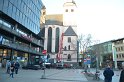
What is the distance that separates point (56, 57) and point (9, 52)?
49.5 metres

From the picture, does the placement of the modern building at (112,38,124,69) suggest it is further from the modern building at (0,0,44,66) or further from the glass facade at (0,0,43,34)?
the modern building at (0,0,44,66)

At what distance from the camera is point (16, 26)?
2109 inches

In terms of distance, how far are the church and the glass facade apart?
30.5 m

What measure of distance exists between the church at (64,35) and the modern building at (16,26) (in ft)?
111

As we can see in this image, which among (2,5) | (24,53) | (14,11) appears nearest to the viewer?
(2,5)

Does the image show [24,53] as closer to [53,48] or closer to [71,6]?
[53,48]

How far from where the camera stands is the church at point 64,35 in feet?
339

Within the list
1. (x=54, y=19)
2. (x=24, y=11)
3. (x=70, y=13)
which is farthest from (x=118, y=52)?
(x=24, y=11)

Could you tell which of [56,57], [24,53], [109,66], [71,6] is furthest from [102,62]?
[109,66]

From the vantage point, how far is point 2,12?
43.8 m

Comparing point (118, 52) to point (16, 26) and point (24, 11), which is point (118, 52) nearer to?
point (24, 11)

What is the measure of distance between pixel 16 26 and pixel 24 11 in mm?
6151

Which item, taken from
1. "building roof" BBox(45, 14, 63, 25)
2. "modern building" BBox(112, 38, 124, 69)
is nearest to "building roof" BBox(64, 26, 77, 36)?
"building roof" BBox(45, 14, 63, 25)

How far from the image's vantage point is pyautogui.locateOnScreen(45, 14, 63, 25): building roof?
112m
